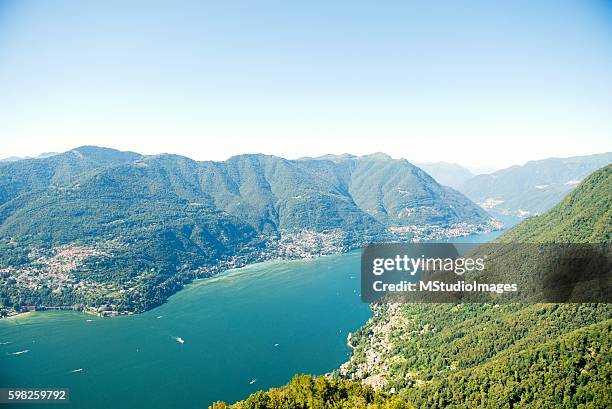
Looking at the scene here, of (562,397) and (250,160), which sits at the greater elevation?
(250,160)

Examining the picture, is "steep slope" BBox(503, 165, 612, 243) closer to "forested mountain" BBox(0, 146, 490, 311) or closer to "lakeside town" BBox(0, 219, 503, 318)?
"lakeside town" BBox(0, 219, 503, 318)

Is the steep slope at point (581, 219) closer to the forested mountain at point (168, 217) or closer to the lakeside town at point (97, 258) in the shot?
the lakeside town at point (97, 258)

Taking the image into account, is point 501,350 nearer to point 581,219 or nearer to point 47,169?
point 581,219

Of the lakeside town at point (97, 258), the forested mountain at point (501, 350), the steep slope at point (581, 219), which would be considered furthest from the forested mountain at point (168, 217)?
the steep slope at point (581, 219)

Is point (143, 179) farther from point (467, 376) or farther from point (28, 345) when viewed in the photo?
point (467, 376)

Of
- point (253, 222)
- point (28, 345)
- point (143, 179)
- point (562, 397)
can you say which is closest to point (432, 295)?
point (562, 397)

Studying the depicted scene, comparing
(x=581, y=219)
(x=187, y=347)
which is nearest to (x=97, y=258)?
(x=187, y=347)
